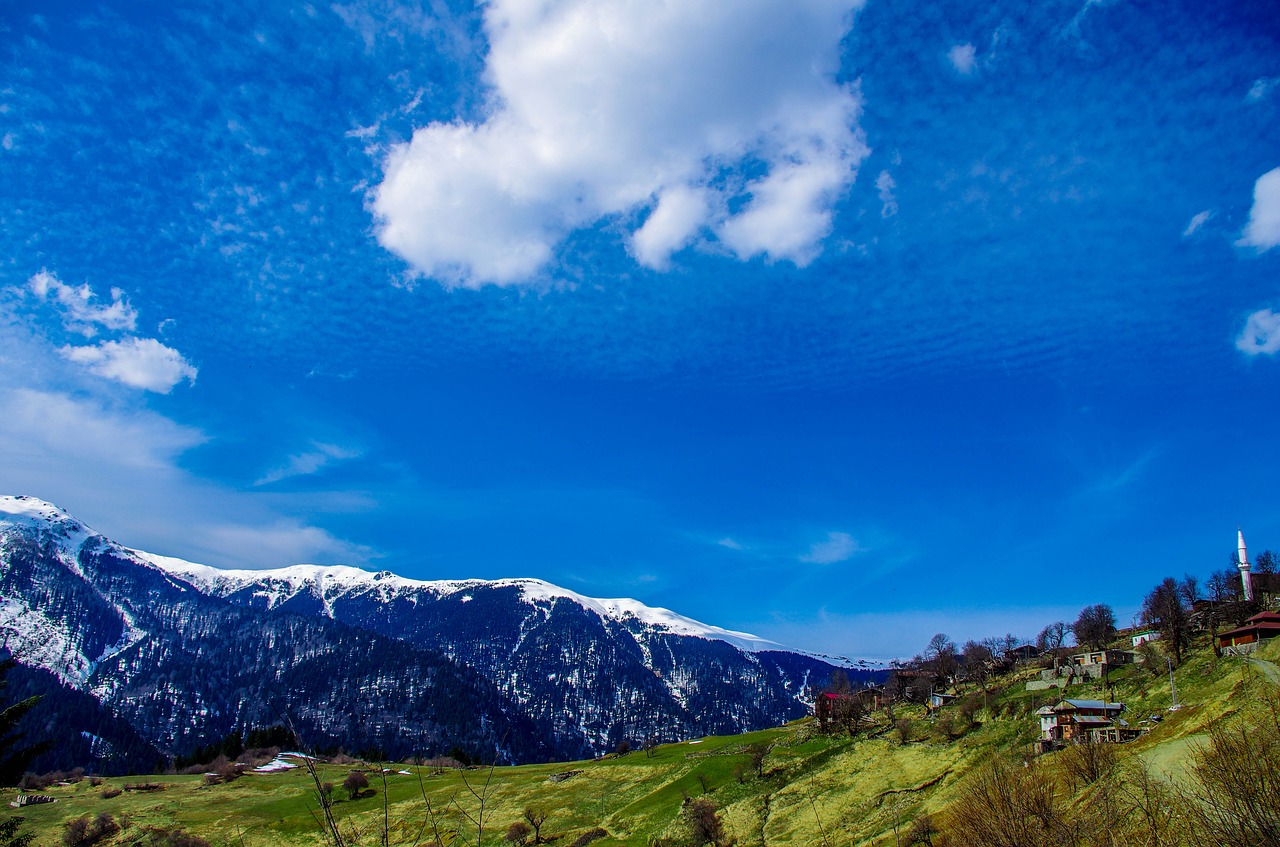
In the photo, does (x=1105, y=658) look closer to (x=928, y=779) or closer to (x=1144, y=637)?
(x=1144, y=637)

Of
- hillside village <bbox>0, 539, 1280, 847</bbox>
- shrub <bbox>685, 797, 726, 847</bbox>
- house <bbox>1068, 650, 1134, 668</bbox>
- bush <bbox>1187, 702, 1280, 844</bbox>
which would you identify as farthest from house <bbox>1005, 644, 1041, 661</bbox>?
bush <bbox>1187, 702, 1280, 844</bbox>

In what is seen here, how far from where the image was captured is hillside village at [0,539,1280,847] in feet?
79.3

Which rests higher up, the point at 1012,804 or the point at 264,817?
the point at 1012,804

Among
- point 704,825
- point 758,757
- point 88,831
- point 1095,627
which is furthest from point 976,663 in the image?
point 88,831

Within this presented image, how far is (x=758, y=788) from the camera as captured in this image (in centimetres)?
6588

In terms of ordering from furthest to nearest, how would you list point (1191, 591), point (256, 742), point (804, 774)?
point (256, 742) → point (1191, 591) → point (804, 774)

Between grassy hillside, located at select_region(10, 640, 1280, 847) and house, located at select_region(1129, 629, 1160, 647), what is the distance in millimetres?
14588

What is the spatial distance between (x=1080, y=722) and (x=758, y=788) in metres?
27.9

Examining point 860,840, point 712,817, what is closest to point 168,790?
point 712,817

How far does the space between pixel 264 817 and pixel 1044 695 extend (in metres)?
91.3

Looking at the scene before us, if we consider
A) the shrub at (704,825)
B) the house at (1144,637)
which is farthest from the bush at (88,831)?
the house at (1144,637)

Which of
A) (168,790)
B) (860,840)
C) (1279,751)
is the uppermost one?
(1279,751)

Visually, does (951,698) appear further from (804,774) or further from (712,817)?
(712,817)

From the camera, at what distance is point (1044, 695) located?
7844cm
